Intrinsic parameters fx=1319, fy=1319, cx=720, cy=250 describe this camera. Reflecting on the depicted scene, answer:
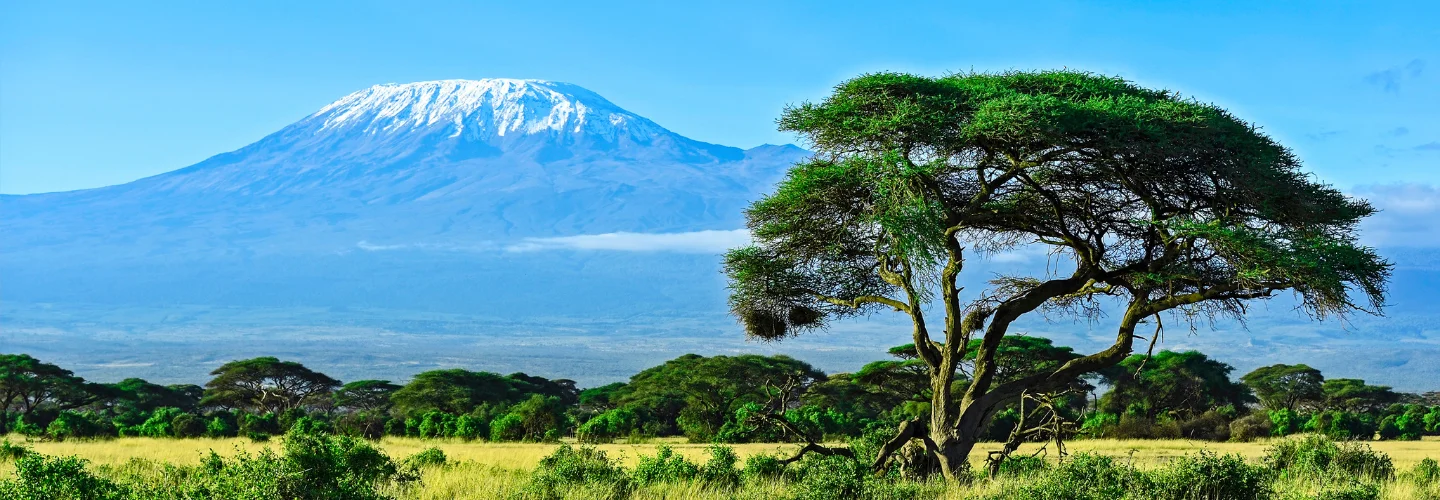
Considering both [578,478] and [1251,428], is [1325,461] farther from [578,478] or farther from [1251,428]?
[1251,428]

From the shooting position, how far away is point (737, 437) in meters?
34.2

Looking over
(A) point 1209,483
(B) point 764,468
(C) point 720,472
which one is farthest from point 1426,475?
(C) point 720,472

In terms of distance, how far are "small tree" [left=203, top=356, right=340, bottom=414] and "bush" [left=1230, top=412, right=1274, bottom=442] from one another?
1278 inches

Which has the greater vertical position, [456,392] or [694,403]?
[456,392]

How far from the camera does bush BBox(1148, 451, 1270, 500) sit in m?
13.5

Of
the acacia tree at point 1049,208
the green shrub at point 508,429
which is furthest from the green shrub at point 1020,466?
the green shrub at point 508,429

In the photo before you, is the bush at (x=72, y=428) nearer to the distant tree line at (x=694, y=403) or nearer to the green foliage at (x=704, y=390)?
the distant tree line at (x=694, y=403)

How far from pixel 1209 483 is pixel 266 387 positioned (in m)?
43.6

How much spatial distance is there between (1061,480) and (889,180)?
3991mm

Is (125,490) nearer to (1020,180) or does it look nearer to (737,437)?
(1020,180)

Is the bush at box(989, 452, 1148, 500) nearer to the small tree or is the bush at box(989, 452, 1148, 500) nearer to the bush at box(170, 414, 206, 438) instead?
the bush at box(170, 414, 206, 438)

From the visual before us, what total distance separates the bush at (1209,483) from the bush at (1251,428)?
72.0 ft

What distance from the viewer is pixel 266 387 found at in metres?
50.8

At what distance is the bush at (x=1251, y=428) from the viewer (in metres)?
34.6
